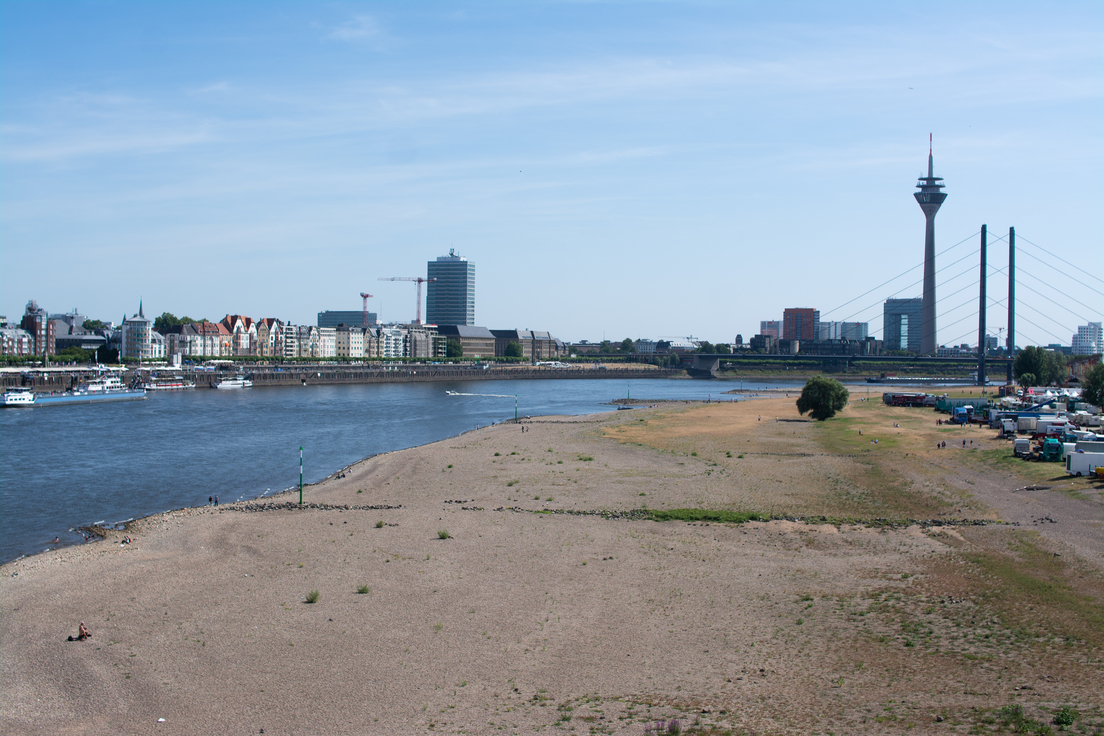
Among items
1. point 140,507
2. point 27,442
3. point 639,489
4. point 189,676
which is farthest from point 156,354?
point 189,676

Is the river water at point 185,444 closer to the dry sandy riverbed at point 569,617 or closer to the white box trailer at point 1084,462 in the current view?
the dry sandy riverbed at point 569,617

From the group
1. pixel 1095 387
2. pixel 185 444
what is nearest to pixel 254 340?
pixel 185 444

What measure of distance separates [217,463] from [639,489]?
23976mm

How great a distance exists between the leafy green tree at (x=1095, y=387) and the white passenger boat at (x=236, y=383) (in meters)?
102

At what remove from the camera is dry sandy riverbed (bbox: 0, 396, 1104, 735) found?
13.2 meters

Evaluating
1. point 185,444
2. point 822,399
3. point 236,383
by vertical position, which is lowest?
point 185,444

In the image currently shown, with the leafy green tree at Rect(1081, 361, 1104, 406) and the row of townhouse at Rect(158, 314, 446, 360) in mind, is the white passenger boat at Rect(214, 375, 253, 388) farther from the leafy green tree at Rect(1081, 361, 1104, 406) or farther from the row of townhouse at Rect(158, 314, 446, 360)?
the leafy green tree at Rect(1081, 361, 1104, 406)

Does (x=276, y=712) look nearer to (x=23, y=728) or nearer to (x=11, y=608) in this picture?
(x=23, y=728)

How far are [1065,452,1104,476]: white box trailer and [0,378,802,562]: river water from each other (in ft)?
107

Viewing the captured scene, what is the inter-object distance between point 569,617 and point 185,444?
40901mm

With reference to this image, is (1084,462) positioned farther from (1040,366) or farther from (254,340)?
(254,340)

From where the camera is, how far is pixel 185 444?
167 ft

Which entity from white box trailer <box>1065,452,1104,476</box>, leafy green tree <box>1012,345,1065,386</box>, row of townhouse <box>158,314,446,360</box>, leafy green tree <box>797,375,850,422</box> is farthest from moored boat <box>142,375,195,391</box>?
leafy green tree <box>1012,345,1065,386</box>

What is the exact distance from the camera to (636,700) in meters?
13.4
